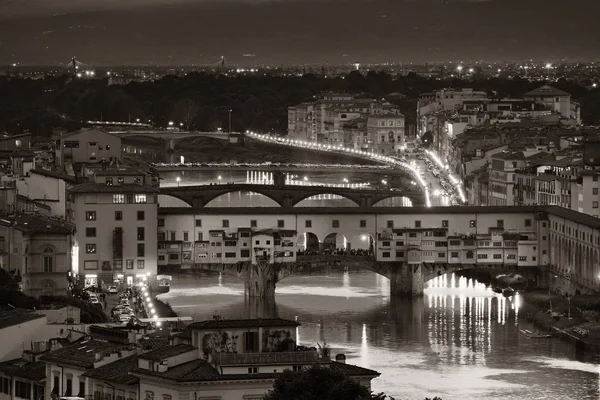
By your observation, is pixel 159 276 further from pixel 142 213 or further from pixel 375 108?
pixel 375 108

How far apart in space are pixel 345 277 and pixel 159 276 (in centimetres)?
452

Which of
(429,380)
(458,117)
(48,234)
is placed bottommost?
(429,380)

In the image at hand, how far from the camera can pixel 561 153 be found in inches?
1836

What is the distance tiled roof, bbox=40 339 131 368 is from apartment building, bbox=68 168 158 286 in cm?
1673

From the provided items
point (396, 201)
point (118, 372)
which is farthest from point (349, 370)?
point (396, 201)

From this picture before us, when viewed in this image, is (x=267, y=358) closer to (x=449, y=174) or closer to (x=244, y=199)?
(x=244, y=199)

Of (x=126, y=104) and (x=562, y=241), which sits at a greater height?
(x=126, y=104)

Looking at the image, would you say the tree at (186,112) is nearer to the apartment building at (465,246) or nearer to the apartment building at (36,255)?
the apartment building at (465,246)

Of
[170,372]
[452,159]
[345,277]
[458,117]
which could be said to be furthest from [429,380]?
[458,117]

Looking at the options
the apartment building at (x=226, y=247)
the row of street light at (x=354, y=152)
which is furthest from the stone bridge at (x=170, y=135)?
the apartment building at (x=226, y=247)

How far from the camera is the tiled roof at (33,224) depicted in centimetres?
2852

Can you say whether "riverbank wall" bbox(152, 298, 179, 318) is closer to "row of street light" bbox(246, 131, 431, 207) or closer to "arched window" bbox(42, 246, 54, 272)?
"arched window" bbox(42, 246, 54, 272)

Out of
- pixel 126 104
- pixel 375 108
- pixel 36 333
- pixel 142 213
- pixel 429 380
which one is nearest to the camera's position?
pixel 36 333

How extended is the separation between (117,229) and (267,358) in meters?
18.8
